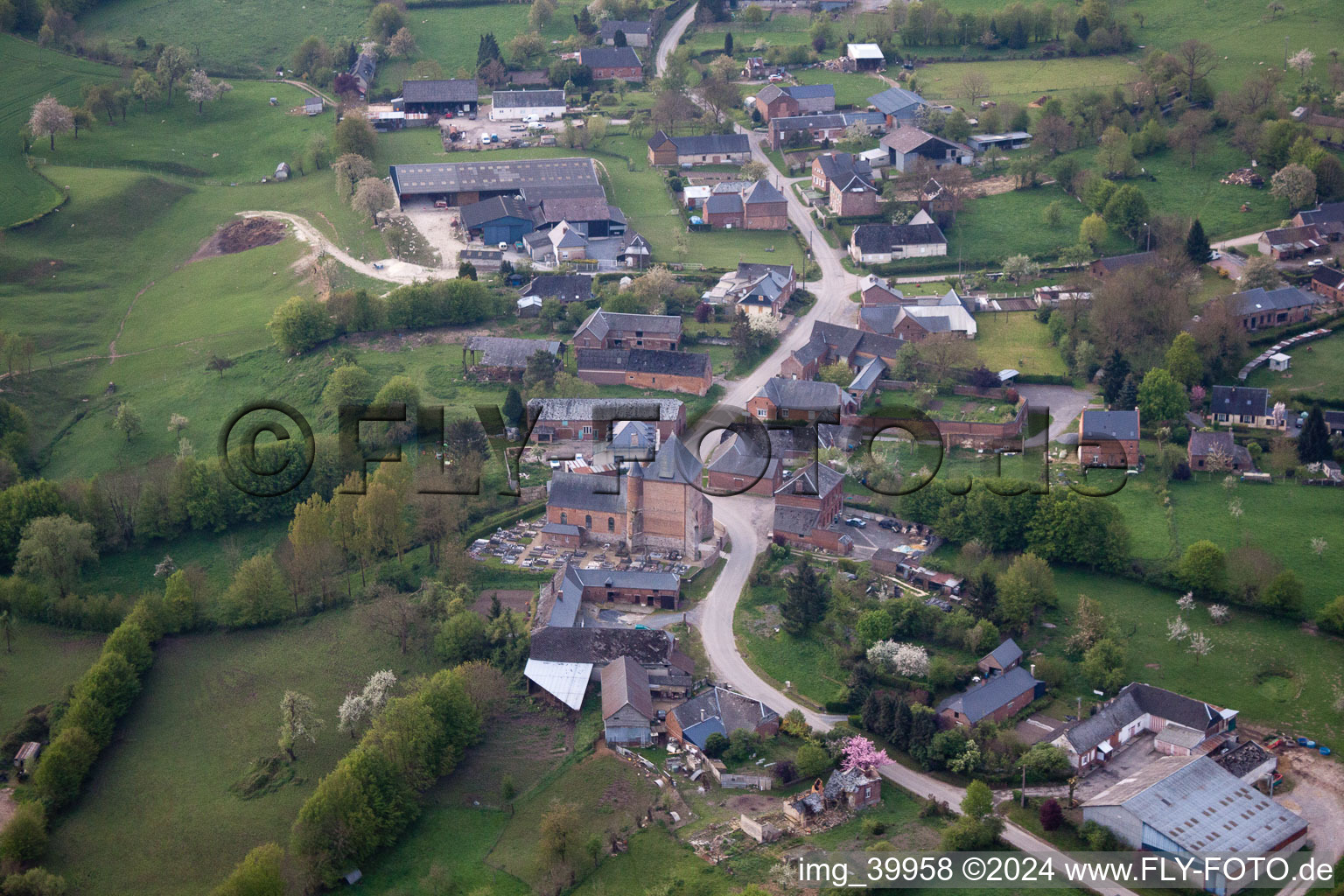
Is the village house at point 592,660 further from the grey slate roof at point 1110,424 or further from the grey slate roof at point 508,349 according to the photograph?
the grey slate roof at point 1110,424

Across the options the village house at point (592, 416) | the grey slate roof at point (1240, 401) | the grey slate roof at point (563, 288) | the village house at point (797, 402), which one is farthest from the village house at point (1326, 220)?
the grey slate roof at point (563, 288)

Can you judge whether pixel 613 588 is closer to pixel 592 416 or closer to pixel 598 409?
pixel 592 416

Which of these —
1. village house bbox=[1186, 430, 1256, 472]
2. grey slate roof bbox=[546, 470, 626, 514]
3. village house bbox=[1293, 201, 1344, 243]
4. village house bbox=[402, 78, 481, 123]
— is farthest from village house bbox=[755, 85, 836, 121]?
grey slate roof bbox=[546, 470, 626, 514]

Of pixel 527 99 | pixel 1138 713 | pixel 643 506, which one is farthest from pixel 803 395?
pixel 527 99

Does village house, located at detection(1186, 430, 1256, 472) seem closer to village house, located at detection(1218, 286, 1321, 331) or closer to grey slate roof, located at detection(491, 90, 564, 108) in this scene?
village house, located at detection(1218, 286, 1321, 331)

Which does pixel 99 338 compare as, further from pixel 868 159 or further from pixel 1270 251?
pixel 1270 251

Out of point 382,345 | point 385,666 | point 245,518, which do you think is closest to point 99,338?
point 382,345
